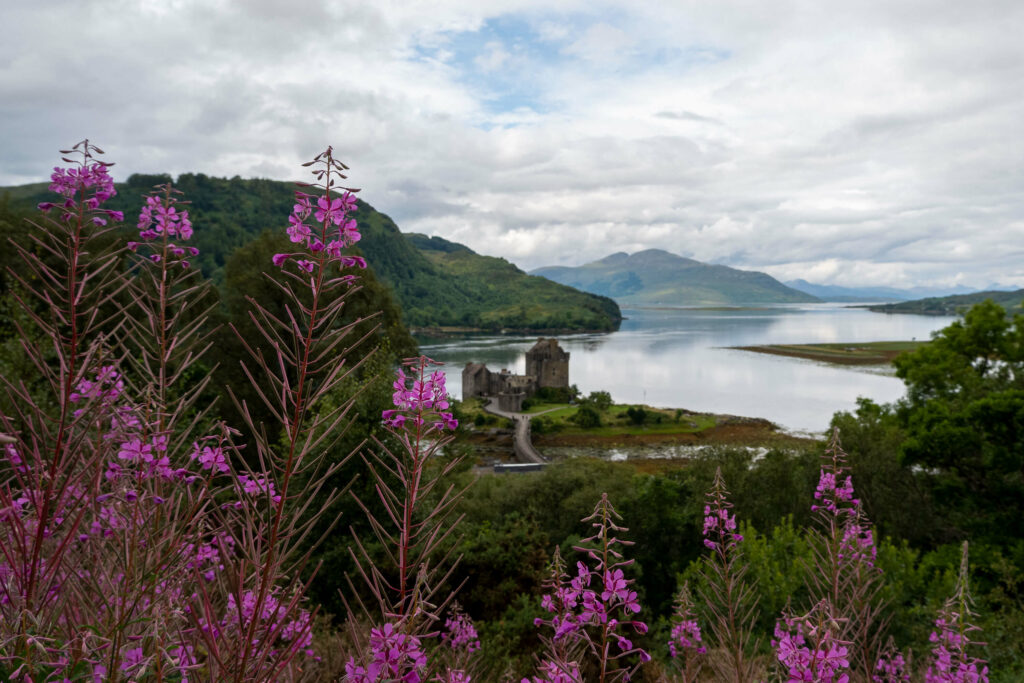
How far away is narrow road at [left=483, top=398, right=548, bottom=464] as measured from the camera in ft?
124

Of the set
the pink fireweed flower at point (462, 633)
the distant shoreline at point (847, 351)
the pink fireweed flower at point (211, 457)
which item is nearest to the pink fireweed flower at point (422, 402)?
the pink fireweed flower at point (211, 457)

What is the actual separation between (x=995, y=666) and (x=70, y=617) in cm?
1002

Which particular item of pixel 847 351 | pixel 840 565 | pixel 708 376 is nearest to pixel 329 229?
pixel 840 565

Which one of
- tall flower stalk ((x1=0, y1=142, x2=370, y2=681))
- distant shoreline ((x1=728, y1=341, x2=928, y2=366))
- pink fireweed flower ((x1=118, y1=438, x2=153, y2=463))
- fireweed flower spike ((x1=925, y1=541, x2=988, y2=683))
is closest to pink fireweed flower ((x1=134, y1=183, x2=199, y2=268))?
tall flower stalk ((x1=0, y1=142, x2=370, y2=681))

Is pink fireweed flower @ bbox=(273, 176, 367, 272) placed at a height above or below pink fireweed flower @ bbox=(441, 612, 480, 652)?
above

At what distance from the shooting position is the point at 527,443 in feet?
135

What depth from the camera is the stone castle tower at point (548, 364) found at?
59125mm

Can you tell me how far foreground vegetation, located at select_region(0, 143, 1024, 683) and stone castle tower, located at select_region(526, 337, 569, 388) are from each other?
1409 inches

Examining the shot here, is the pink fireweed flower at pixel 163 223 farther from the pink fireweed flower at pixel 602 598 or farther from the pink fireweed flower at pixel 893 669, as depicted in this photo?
the pink fireweed flower at pixel 893 669

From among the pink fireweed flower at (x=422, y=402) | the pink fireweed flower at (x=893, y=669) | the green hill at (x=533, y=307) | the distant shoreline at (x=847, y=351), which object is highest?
the green hill at (x=533, y=307)

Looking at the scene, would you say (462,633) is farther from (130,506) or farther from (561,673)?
(130,506)

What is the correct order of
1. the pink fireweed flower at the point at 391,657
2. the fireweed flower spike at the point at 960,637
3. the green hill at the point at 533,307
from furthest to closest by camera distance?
the green hill at the point at 533,307
the fireweed flower spike at the point at 960,637
the pink fireweed flower at the point at 391,657

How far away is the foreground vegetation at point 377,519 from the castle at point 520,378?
31283 mm

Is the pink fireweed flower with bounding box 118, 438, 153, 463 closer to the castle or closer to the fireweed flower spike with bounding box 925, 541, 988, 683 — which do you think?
the fireweed flower spike with bounding box 925, 541, 988, 683
